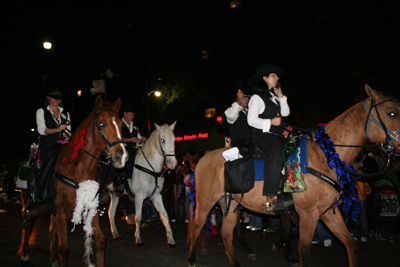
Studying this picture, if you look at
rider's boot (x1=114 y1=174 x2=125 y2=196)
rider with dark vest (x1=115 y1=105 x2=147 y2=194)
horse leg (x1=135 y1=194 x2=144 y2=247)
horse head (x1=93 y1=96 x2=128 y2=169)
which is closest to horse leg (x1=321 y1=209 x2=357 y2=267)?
horse head (x1=93 y1=96 x2=128 y2=169)

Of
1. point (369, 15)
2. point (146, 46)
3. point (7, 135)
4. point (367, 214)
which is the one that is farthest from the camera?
point (7, 135)

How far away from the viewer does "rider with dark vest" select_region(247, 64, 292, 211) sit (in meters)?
4.75

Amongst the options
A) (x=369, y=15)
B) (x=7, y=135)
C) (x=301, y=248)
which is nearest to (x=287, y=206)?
(x=301, y=248)

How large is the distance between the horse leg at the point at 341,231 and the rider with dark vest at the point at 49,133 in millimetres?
4621

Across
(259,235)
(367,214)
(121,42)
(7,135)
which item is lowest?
(259,235)

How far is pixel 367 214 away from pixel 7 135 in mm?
42822

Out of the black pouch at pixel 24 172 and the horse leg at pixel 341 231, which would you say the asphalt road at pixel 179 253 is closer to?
the horse leg at pixel 341 231

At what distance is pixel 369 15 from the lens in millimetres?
11492

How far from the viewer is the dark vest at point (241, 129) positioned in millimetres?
5789

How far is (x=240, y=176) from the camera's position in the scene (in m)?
5.16

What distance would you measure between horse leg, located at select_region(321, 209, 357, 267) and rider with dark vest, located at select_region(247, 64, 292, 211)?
790 mm

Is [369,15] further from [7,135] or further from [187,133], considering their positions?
[7,135]

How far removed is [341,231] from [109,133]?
153 inches

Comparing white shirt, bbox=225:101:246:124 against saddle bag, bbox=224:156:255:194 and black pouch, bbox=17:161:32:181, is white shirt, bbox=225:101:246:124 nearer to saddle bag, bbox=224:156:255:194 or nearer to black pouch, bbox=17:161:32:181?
saddle bag, bbox=224:156:255:194
